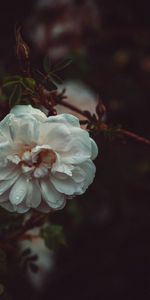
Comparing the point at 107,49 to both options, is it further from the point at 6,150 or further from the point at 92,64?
the point at 6,150

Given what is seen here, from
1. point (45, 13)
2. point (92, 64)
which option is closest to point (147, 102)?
point (92, 64)

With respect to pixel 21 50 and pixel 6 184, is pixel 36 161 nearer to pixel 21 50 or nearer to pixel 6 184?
pixel 6 184

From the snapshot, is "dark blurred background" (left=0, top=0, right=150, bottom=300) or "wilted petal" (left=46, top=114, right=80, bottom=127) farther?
"dark blurred background" (left=0, top=0, right=150, bottom=300)

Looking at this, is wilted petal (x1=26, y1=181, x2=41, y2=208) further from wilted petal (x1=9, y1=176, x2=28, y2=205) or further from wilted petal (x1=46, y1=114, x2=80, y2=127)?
wilted petal (x1=46, y1=114, x2=80, y2=127)

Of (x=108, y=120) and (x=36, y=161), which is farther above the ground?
(x=36, y=161)

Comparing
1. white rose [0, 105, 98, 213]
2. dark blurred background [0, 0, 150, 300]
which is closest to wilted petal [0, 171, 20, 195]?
white rose [0, 105, 98, 213]

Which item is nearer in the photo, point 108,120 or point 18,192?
point 18,192

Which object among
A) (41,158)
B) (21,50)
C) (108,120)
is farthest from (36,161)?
(108,120)
